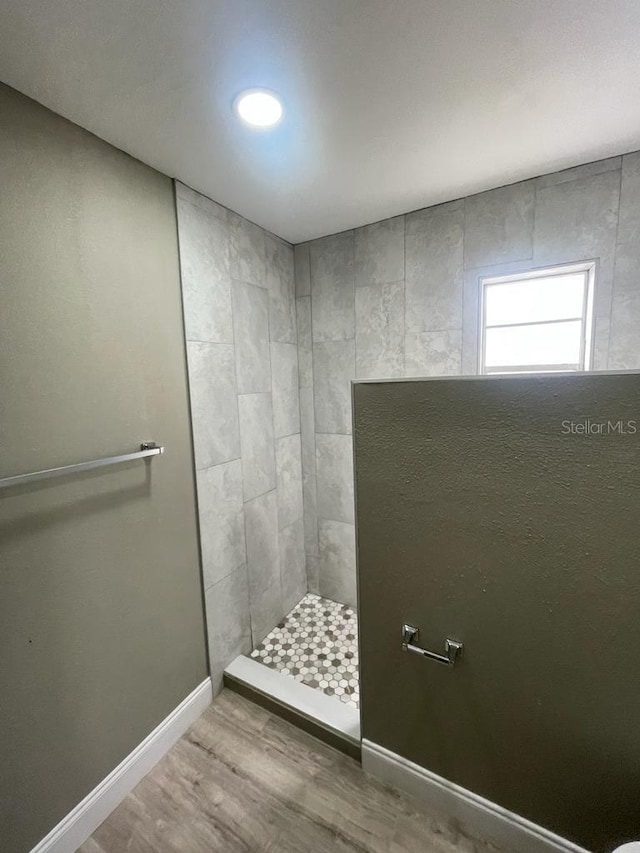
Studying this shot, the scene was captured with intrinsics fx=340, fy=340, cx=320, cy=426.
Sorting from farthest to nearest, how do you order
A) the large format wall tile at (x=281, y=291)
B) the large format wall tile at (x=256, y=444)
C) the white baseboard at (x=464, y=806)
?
the large format wall tile at (x=281, y=291)
the large format wall tile at (x=256, y=444)
the white baseboard at (x=464, y=806)

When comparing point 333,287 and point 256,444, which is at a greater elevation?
point 333,287

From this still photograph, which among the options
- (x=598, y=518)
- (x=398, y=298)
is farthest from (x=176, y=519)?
(x=398, y=298)

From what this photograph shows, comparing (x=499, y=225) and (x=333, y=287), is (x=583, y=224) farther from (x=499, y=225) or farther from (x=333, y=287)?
(x=333, y=287)

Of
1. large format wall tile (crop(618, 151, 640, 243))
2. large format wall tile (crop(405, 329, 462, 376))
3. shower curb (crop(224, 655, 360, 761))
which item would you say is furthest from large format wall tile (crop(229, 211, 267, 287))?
shower curb (crop(224, 655, 360, 761))

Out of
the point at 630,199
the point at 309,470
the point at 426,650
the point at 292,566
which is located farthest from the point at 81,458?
the point at 630,199

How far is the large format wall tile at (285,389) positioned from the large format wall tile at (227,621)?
2.76ft

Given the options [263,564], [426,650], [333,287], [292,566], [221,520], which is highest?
[333,287]

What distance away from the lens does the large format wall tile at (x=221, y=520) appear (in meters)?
1.55

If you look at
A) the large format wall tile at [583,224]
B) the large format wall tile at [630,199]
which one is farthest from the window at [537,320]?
the large format wall tile at [630,199]

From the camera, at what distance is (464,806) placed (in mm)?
1125

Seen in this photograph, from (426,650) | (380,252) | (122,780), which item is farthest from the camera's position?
(380,252)

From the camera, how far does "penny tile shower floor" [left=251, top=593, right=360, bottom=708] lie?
5.51 ft

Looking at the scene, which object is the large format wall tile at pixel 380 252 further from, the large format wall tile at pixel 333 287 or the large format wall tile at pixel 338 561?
the large format wall tile at pixel 338 561

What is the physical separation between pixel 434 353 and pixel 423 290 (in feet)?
1.10
